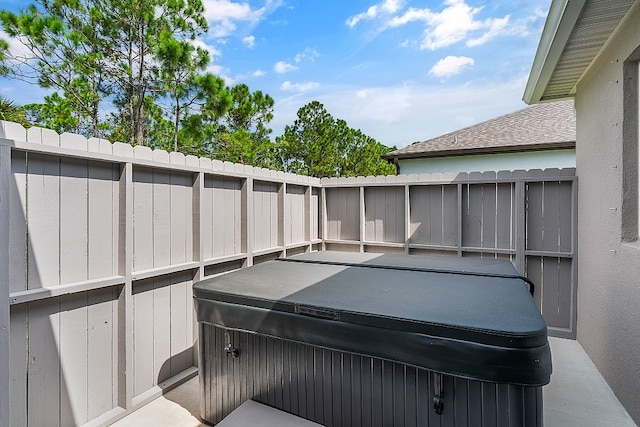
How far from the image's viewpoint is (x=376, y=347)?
1563 millimetres

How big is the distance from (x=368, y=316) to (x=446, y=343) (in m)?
0.37

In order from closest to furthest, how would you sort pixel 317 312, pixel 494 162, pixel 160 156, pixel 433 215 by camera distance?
pixel 317 312 < pixel 160 156 < pixel 433 215 < pixel 494 162

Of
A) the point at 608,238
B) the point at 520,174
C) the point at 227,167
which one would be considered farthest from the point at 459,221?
the point at 227,167

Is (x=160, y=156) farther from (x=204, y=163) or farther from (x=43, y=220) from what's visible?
(x=43, y=220)

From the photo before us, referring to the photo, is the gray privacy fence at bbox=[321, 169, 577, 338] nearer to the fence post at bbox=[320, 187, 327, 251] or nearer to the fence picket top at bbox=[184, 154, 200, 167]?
the fence post at bbox=[320, 187, 327, 251]

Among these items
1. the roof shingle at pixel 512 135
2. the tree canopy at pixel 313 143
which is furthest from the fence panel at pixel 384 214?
the tree canopy at pixel 313 143

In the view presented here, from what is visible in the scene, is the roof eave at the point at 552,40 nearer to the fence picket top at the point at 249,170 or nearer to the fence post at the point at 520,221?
the fence post at the point at 520,221

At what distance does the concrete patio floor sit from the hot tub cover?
849 mm

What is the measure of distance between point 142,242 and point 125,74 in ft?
33.1

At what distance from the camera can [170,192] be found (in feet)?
9.20

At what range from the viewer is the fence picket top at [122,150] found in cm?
232

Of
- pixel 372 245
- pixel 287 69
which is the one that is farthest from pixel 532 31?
pixel 287 69

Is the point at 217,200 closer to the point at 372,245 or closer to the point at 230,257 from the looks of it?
the point at 230,257

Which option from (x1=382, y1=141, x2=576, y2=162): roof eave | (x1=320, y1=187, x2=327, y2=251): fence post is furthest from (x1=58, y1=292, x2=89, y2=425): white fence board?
A: (x1=382, y1=141, x2=576, y2=162): roof eave
